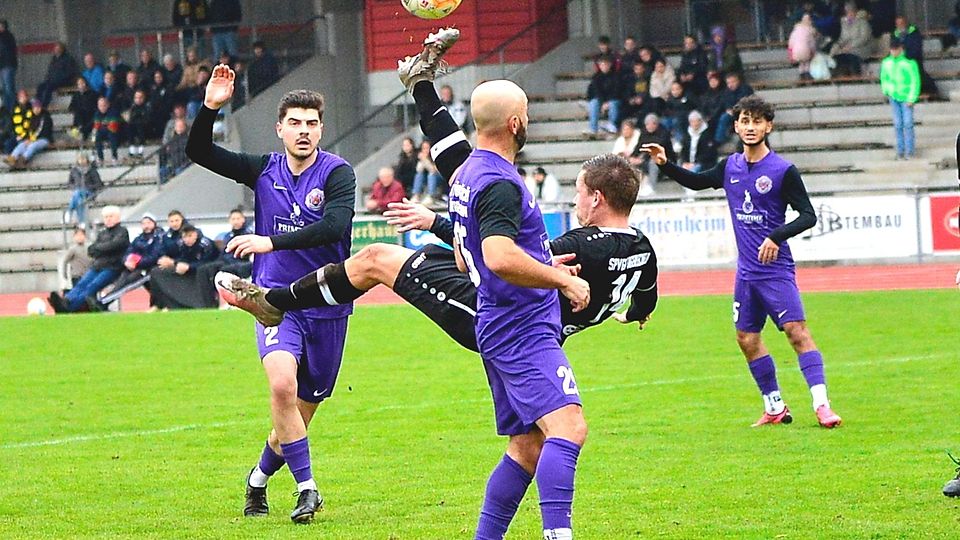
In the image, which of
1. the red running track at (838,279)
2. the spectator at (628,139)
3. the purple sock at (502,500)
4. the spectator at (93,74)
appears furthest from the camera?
the spectator at (93,74)

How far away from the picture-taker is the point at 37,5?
40.8 meters

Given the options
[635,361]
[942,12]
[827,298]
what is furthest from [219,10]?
[635,361]

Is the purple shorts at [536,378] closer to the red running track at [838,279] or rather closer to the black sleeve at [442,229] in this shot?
the black sleeve at [442,229]

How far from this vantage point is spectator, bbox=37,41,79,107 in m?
37.3

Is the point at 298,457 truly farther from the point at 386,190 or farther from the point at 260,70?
the point at 260,70

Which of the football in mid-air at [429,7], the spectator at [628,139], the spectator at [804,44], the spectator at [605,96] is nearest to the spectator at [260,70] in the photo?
the spectator at [605,96]

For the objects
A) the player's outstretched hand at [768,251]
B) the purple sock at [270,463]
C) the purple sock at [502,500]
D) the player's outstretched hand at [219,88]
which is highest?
the player's outstretched hand at [219,88]

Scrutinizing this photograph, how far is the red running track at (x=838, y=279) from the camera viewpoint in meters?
22.8

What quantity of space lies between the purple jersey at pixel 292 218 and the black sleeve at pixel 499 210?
2.18 metres

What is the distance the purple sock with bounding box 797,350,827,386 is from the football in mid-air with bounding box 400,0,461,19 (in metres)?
3.80

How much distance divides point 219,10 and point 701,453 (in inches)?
1127

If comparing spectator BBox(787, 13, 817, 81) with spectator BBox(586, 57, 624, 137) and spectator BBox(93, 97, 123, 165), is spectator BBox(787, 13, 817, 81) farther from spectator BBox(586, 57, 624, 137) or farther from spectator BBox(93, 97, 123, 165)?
spectator BBox(93, 97, 123, 165)

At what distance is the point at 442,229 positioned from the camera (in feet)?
26.2

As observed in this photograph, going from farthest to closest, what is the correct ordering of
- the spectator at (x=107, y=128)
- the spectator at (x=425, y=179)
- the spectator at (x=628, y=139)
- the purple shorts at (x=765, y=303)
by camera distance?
the spectator at (x=107, y=128)
the spectator at (x=425, y=179)
the spectator at (x=628, y=139)
the purple shorts at (x=765, y=303)
